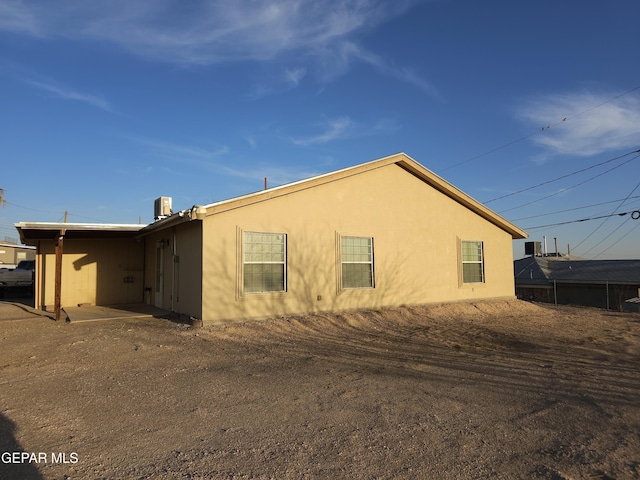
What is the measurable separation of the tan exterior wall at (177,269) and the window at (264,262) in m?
1.15

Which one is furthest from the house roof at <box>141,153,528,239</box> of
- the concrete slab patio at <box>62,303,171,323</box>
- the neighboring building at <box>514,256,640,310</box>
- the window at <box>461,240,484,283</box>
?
the neighboring building at <box>514,256,640,310</box>

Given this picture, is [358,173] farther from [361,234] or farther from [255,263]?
[255,263]

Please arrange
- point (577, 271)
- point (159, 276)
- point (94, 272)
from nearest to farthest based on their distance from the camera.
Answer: point (159, 276) < point (94, 272) < point (577, 271)

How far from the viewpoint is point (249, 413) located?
4.73m

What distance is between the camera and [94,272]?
15469 mm

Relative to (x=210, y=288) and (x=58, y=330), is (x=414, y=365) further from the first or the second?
(x=58, y=330)

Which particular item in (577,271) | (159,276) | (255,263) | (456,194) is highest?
(456,194)

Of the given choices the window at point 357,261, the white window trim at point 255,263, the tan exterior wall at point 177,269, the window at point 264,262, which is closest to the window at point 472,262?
the window at point 357,261

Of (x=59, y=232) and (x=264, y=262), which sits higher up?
(x=59, y=232)

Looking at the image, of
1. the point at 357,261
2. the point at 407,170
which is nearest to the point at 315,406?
the point at 357,261

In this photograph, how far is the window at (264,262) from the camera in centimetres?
1084

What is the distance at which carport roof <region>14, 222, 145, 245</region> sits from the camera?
11.4m

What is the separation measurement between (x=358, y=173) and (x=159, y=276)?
275 inches

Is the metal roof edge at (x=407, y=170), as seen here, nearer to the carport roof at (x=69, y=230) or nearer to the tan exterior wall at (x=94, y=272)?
the carport roof at (x=69, y=230)
